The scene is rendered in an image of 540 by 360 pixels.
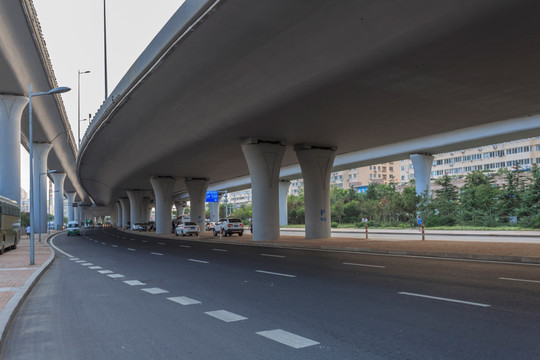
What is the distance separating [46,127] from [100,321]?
168ft

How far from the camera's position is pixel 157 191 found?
5616 centimetres

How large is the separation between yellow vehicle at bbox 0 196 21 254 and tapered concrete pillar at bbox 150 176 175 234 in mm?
23436

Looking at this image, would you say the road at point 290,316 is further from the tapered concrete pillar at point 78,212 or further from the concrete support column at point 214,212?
the tapered concrete pillar at point 78,212

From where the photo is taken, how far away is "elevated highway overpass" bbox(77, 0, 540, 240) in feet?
45.6

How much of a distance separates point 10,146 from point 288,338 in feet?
126

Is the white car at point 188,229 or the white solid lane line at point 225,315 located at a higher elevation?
the white solid lane line at point 225,315

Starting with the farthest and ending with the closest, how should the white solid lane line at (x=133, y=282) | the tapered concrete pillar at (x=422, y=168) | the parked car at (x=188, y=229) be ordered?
the parked car at (x=188, y=229) → the tapered concrete pillar at (x=422, y=168) → the white solid lane line at (x=133, y=282)

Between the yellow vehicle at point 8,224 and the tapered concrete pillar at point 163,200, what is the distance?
23.4 m

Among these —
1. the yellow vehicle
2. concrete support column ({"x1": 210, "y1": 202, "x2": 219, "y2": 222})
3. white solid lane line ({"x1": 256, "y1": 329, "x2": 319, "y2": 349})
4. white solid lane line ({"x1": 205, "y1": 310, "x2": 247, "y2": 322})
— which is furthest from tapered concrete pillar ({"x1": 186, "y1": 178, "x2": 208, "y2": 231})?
concrete support column ({"x1": 210, "y1": 202, "x2": 219, "y2": 222})

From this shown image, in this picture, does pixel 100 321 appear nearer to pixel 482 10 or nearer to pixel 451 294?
pixel 451 294

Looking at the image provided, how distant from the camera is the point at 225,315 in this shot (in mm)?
7930

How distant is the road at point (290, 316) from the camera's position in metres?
5.79

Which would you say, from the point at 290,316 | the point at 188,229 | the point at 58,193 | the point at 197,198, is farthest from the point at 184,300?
the point at 58,193

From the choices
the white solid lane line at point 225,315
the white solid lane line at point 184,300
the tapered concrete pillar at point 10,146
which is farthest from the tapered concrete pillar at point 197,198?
the white solid lane line at point 225,315
